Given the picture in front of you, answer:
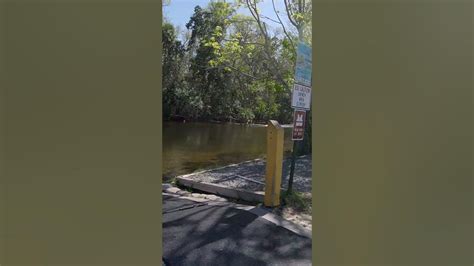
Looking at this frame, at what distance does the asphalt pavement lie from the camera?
3354 mm

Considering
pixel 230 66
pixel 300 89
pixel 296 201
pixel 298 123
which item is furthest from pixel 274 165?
pixel 230 66

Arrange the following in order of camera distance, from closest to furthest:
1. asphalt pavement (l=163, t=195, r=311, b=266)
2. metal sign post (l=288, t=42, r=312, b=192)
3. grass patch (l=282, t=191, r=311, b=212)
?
asphalt pavement (l=163, t=195, r=311, b=266) < metal sign post (l=288, t=42, r=312, b=192) < grass patch (l=282, t=191, r=311, b=212)

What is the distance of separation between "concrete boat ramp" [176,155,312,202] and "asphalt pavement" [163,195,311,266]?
0.76 m

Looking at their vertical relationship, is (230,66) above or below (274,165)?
above

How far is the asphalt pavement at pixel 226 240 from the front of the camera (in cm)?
335

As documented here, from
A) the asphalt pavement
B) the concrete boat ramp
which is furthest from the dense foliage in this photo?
the asphalt pavement

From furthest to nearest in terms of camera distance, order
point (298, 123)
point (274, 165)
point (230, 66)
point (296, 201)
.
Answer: point (230, 66) → point (296, 201) → point (274, 165) → point (298, 123)

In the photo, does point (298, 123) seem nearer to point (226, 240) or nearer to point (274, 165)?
point (274, 165)

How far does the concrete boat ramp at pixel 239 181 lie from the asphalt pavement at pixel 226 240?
764 millimetres

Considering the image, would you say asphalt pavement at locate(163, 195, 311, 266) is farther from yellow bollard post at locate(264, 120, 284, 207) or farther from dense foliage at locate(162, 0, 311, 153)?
dense foliage at locate(162, 0, 311, 153)

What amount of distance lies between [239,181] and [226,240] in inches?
110

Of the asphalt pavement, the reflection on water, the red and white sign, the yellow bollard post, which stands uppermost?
the red and white sign

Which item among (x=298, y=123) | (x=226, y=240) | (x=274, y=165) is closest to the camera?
(x=226, y=240)

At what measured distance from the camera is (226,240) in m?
3.74
